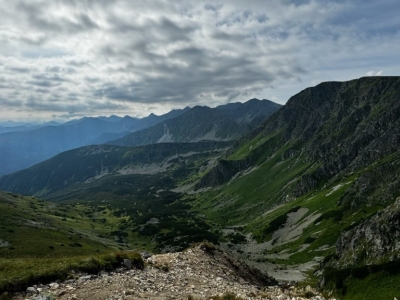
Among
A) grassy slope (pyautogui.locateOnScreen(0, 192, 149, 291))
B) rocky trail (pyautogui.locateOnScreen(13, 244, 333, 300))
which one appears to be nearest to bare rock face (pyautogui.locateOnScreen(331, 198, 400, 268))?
rocky trail (pyautogui.locateOnScreen(13, 244, 333, 300))

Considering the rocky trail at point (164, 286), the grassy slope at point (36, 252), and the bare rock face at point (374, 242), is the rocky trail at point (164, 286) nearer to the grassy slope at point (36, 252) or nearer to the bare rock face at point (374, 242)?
the grassy slope at point (36, 252)

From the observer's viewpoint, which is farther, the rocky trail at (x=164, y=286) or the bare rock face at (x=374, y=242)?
the bare rock face at (x=374, y=242)

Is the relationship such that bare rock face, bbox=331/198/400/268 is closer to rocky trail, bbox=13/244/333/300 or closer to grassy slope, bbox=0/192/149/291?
rocky trail, bbox=13/244/333/300

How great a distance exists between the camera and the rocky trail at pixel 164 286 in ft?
61.9

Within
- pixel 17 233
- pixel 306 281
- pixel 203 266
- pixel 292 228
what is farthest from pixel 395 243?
pixel 17 233

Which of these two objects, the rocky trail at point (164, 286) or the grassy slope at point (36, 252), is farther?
the grassy slope at point (36, 252)

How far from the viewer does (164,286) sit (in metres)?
21.3

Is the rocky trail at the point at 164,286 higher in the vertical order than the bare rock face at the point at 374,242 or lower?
higher

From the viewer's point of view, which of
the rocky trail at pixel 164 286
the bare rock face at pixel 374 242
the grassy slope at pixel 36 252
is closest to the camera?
the rocky trail at pixel 164 286

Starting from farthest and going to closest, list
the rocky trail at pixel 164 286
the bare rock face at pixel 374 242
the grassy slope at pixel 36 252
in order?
the bare rock face at pixel 374 242, the grassy slope at pixel 36 252, the rocky trail at pixel 164 286

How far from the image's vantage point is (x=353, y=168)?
192m

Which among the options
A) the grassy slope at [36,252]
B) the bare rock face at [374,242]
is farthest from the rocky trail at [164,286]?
the bare rock face at [374,242]

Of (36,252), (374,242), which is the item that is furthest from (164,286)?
(36,252)

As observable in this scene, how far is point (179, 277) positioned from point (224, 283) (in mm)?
3472
